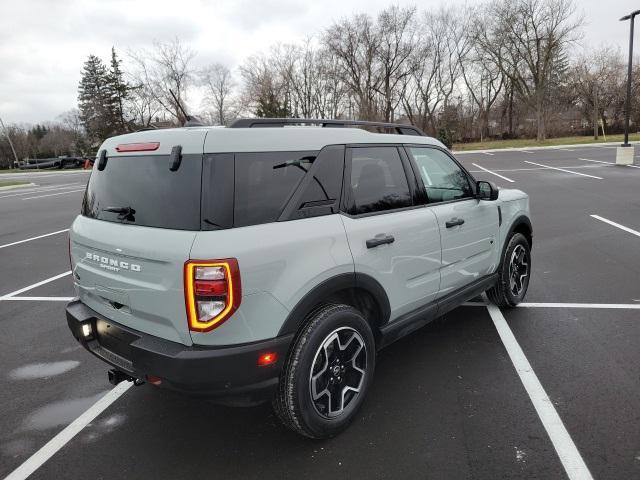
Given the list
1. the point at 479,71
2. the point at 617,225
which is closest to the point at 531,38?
the point at 479,71

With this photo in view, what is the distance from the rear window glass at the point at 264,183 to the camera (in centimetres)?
233

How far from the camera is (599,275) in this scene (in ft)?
18.4

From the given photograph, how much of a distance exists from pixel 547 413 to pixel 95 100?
242ft

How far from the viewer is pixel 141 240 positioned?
2395 mm

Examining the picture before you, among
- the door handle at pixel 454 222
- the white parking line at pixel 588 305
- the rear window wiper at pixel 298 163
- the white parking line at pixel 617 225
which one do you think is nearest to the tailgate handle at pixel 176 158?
the rear window wiper at pixel 298 163

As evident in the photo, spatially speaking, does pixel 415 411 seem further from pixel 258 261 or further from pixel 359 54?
pixel 359 54

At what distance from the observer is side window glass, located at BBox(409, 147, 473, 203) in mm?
3529

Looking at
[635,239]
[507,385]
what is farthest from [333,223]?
[635,239]

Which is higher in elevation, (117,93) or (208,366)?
(117,93)

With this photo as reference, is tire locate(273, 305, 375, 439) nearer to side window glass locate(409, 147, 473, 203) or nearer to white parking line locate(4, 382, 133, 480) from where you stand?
side window glass locate(409, 147, 473, 203)

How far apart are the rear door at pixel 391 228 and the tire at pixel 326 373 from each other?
0.34 m

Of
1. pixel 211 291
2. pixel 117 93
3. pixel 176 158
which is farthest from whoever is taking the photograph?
pixel 117 93

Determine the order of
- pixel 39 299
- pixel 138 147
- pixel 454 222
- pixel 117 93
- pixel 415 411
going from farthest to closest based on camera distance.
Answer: pixel 117 93
pixel 39 299
pixel 454 222
pixel 415 411
pixel 138 147

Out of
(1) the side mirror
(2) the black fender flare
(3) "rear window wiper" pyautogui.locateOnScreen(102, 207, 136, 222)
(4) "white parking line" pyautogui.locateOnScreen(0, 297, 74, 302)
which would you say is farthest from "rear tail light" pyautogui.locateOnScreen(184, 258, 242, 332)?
(4) "white parking line" pyautogui.locateOnScreen(0, 297, 74, 302)
